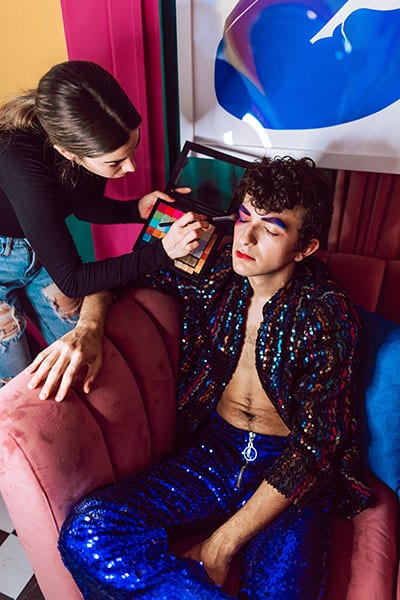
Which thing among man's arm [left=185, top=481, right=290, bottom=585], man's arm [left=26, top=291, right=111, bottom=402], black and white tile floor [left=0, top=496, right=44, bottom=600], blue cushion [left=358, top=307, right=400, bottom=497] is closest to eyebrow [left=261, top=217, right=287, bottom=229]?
blue cushion [left=358, top=307, right=400, bottom=497]

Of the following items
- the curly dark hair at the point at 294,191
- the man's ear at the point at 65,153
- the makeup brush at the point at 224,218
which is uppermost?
the man's ear at the point at 65,153

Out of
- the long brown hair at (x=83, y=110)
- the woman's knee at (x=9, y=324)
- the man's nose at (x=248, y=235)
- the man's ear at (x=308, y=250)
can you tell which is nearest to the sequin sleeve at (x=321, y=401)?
the man's ear at (x=308, y=250)

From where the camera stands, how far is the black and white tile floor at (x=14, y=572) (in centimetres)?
148

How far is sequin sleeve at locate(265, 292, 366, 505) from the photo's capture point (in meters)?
1.13

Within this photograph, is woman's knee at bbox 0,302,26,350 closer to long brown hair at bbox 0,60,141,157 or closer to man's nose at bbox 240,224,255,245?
long brown hair at bbox 0,60,141,157

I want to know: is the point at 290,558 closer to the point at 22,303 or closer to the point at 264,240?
the point at 264,240

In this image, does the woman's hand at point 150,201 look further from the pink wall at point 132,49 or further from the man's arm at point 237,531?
the man's arm at point 237,531

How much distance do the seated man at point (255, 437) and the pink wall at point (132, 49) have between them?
0.47 m

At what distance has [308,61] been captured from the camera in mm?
1328

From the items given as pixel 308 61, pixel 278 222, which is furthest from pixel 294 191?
pixel 308 61

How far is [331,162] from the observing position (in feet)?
4.66

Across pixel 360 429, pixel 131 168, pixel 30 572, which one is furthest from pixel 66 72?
pixel 30 572

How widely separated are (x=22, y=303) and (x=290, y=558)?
1.07 m

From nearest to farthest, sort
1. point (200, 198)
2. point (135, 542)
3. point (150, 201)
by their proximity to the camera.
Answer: point (135, 542), point (150, 201), point (200, 198)
